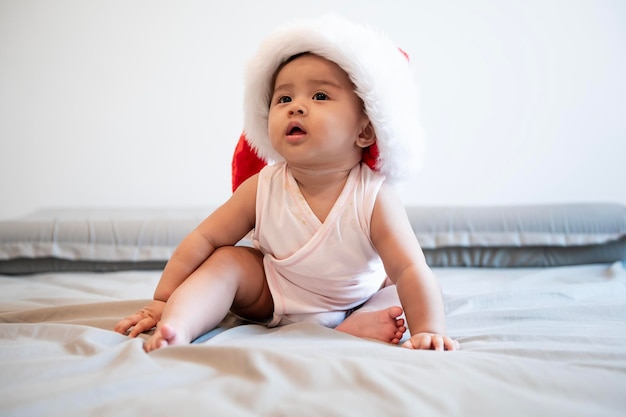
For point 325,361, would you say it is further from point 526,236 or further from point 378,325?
point 526,236

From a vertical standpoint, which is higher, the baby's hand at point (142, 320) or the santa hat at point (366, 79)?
the santa hat at point (366, 79)

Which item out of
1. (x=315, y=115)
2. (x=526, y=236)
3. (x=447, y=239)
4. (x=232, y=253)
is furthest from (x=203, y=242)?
(x=526, y=236)

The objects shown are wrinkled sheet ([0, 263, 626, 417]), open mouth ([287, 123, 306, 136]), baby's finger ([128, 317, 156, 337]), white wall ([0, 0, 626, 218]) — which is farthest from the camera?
white wall ([0, 0, 626, 218])

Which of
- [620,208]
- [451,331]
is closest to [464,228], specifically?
[620,208]

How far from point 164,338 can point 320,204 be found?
36 centimetres

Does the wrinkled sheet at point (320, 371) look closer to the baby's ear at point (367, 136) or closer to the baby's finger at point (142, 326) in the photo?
the baby's finger at point (142, 326)

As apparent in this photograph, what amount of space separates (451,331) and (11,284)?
3.56ft

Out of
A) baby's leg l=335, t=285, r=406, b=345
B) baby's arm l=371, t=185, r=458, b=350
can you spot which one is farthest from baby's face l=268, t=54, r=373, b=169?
baby's leg l=335, t=285, r=406, b=345

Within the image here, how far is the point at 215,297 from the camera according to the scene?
2.88ft

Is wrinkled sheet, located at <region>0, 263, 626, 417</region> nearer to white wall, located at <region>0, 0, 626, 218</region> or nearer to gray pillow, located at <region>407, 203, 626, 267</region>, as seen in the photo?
gray pillow, located at <region>407, 203, 626, 267</region>

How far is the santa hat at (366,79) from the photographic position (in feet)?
3.08

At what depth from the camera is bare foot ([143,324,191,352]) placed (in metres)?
0.73

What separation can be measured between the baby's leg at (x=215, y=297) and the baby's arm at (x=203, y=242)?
0.03 m

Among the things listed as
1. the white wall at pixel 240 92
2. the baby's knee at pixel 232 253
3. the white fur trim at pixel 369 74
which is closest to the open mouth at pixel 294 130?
the white fur trim at pixel 369 74
